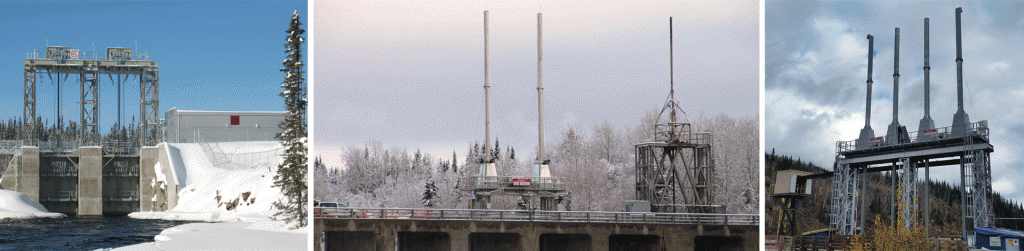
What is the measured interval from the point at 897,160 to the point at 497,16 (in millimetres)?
11525

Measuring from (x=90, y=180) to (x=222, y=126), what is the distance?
7924 mm

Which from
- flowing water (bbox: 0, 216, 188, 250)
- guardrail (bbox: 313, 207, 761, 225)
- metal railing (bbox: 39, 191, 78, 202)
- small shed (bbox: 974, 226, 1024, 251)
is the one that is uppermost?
guardrail (bbox: 313, 207, 761, 225)

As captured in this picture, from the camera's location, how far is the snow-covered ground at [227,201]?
89.9 feet

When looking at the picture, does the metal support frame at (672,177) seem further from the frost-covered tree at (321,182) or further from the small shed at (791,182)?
the frost-covered tree at (321,182)

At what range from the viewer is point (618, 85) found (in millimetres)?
32188

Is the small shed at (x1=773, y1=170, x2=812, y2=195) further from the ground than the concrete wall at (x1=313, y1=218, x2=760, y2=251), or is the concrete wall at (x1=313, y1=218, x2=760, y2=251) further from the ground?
the small shed at (x1=773, y1=170, x2=812, y2=195)

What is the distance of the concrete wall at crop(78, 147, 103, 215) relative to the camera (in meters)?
56.7

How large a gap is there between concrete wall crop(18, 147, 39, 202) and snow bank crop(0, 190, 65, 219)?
1.34 ft

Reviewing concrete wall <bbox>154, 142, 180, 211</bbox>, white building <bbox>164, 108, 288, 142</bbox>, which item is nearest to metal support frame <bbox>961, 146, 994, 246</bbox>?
white building <bbox>164, 108, 288, 142</bbox>

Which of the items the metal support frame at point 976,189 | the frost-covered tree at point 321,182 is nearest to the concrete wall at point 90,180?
the frost-covered tree at point 321,182

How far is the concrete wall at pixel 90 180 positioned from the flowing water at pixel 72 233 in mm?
5438

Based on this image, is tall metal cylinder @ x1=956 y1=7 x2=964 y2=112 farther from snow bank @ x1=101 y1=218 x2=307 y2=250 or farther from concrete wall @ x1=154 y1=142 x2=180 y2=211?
concrete wall @ x1=154 y1=142 x2=180 y2=211

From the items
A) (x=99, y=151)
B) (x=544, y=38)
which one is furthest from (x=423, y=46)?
(x=99, y=151)

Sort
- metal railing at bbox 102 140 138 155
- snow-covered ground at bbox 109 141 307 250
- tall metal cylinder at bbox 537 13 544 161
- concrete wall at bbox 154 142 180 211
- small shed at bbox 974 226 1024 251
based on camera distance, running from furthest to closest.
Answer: metal railing at bbox 102 140 138 155
concrete wall at bbox 154 142 180 211
tall metal cylinder at bbox 537 13 544 161
snow-covered ground at bbox 109 141 307 250
small shed at bbox 974 226 1024 251
